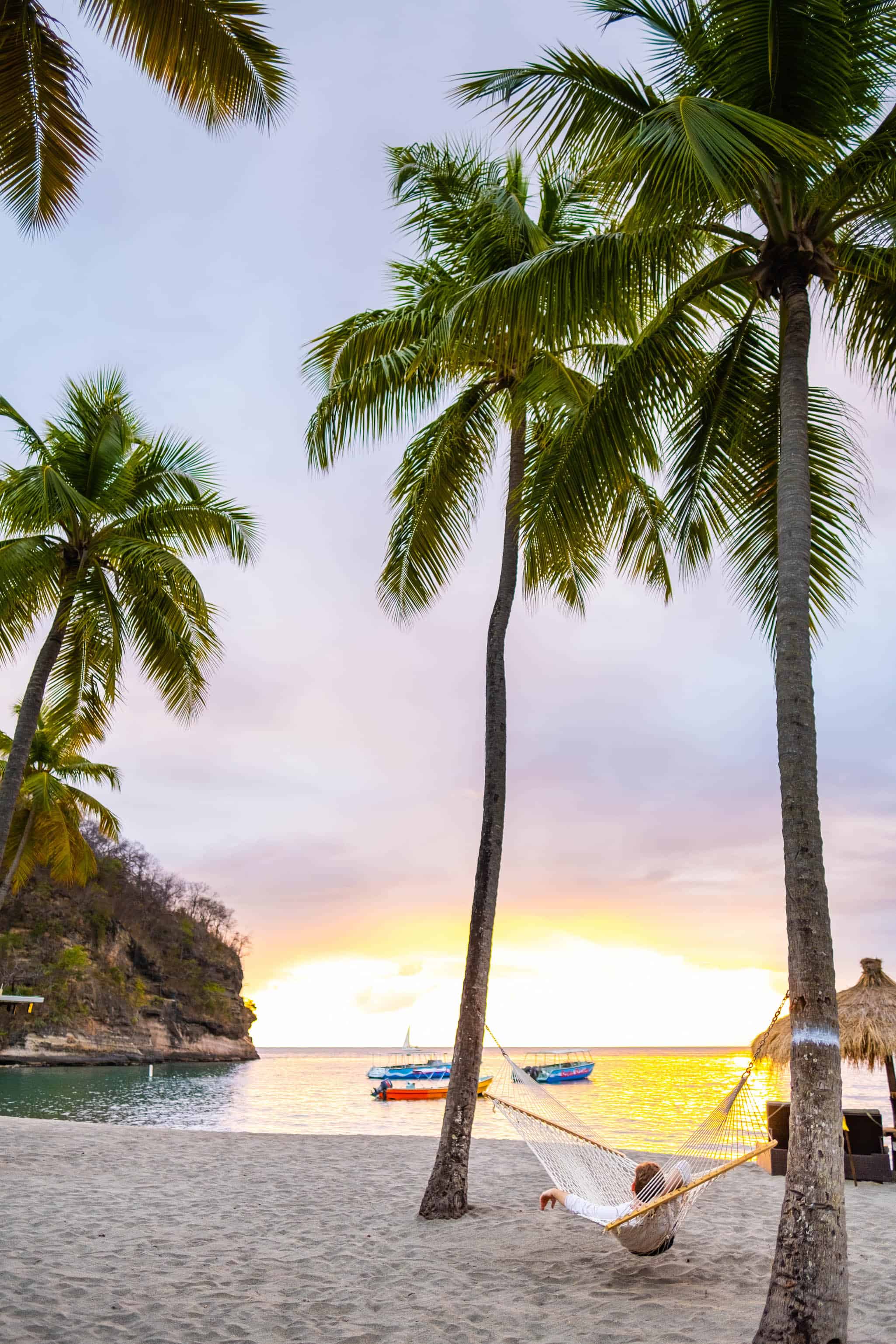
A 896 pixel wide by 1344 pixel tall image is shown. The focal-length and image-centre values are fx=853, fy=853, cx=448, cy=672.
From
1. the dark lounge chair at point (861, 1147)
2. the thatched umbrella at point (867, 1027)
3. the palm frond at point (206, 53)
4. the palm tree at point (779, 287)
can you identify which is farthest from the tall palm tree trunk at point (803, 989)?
the thatched umbrella at point (867, 1027)

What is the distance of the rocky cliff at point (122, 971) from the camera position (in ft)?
128

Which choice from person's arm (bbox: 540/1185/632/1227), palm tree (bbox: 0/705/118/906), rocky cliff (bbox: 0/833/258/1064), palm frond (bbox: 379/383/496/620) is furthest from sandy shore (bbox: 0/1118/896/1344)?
rocky cliff (bbox: 0/833/258/1064)

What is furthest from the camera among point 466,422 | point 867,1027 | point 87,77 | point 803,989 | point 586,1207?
point 867,1027

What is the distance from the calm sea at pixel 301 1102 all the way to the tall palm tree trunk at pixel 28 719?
5855 millimetres

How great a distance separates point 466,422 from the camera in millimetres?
6750

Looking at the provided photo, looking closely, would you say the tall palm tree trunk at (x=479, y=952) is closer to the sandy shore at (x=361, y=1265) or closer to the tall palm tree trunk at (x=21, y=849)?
the sandy shore at (x=361, y=1265)

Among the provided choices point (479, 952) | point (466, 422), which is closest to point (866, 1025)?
point (479, 952)

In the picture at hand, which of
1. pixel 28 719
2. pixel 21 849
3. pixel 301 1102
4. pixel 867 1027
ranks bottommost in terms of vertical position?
pixel 301 1102

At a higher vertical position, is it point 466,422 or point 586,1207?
point 466,422

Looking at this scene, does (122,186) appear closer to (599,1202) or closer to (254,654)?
(599,1202)

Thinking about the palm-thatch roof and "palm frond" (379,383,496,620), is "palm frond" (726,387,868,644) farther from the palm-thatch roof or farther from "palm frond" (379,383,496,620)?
the palm-thatch roof

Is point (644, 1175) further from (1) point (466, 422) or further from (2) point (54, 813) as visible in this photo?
(2) point (54, 813)

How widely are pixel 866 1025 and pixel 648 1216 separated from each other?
464cm

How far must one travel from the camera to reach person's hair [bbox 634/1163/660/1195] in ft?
13.5
